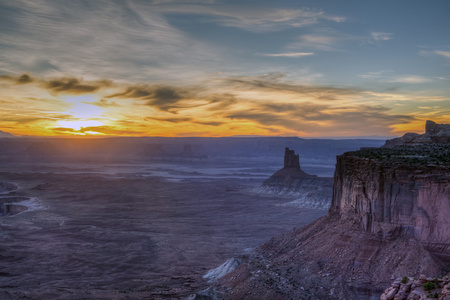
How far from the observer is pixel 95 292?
119ft

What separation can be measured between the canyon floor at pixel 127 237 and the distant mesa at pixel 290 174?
6.45m

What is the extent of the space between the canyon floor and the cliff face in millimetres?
16047

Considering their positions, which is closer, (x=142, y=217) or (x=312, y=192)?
(x=142, y=217)

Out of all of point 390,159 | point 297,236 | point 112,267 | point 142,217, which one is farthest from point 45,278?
point 142,217

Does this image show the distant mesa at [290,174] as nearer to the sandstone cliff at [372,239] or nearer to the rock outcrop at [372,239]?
the rock outcrop at [372,239]

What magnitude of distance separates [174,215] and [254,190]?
46.8 metres

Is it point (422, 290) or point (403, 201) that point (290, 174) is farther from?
point (422, 290)

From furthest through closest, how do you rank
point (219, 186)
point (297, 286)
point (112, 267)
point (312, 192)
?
point (219, 186) < point (312, 192) < point (112, 267) < point (297, 286)

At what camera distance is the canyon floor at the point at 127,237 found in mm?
39062

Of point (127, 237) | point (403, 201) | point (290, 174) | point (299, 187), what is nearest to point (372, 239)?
point (403, 201)

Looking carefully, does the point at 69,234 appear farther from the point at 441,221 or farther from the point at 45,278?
the point at 441,221

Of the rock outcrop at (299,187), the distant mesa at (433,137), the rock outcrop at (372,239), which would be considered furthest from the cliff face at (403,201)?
the rock outcrop at (299,187)

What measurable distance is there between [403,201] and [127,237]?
48.1 m

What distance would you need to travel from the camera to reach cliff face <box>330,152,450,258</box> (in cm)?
2431
